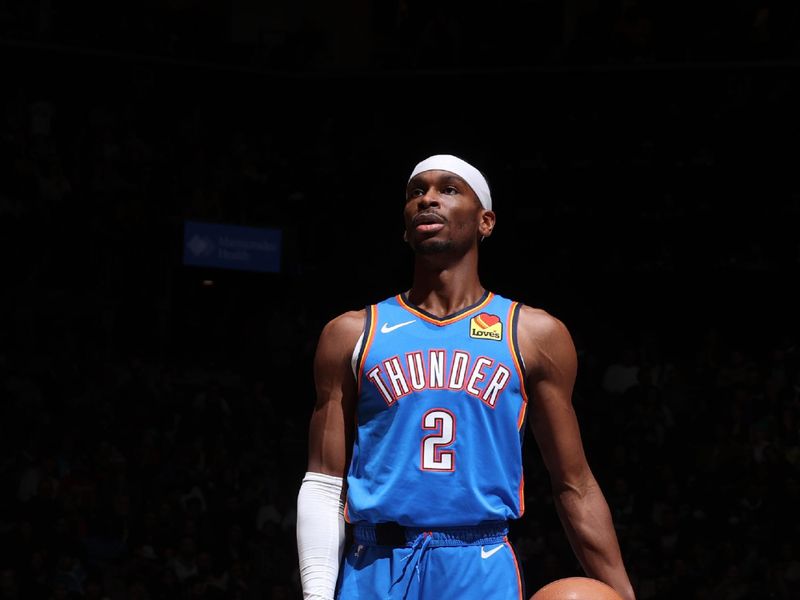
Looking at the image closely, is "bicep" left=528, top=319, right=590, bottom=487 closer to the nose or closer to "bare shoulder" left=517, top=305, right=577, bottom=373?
"bare shoulder" left=517, top=305, right=577, bottom=373

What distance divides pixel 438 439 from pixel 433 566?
35 centimetres

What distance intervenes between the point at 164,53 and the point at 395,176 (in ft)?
10.6

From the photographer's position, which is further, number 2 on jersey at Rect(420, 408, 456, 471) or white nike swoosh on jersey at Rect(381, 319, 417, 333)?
white nike swoosh on jersey at Rect(381, 319, 417, 333)

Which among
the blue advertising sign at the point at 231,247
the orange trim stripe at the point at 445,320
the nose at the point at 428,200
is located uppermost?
the blue advertising sign at the point at 231,247

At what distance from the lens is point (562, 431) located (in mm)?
3732

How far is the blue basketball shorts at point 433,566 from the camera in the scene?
3.48 metres

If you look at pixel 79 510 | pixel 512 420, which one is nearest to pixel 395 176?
pixel 79 510

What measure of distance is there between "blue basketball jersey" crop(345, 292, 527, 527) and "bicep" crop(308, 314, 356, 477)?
0.04 m

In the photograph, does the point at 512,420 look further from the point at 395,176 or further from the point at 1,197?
the point at 395,176

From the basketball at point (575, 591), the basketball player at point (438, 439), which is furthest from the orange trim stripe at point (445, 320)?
the basketball at point (575, 591)

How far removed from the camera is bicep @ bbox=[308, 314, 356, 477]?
3680mm

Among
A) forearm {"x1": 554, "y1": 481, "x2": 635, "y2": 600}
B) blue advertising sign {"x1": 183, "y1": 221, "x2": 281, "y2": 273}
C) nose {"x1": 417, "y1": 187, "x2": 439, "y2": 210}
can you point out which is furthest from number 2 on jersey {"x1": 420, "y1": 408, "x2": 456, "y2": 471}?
blue advertising sign {"x1": 183, "y1": 221, "x2": 281, "y2": 273}

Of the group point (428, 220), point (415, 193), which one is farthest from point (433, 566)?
point (415, 193)

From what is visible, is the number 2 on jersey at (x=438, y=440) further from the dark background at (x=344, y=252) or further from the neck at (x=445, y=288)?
the dark background at (x=344, y=252)
